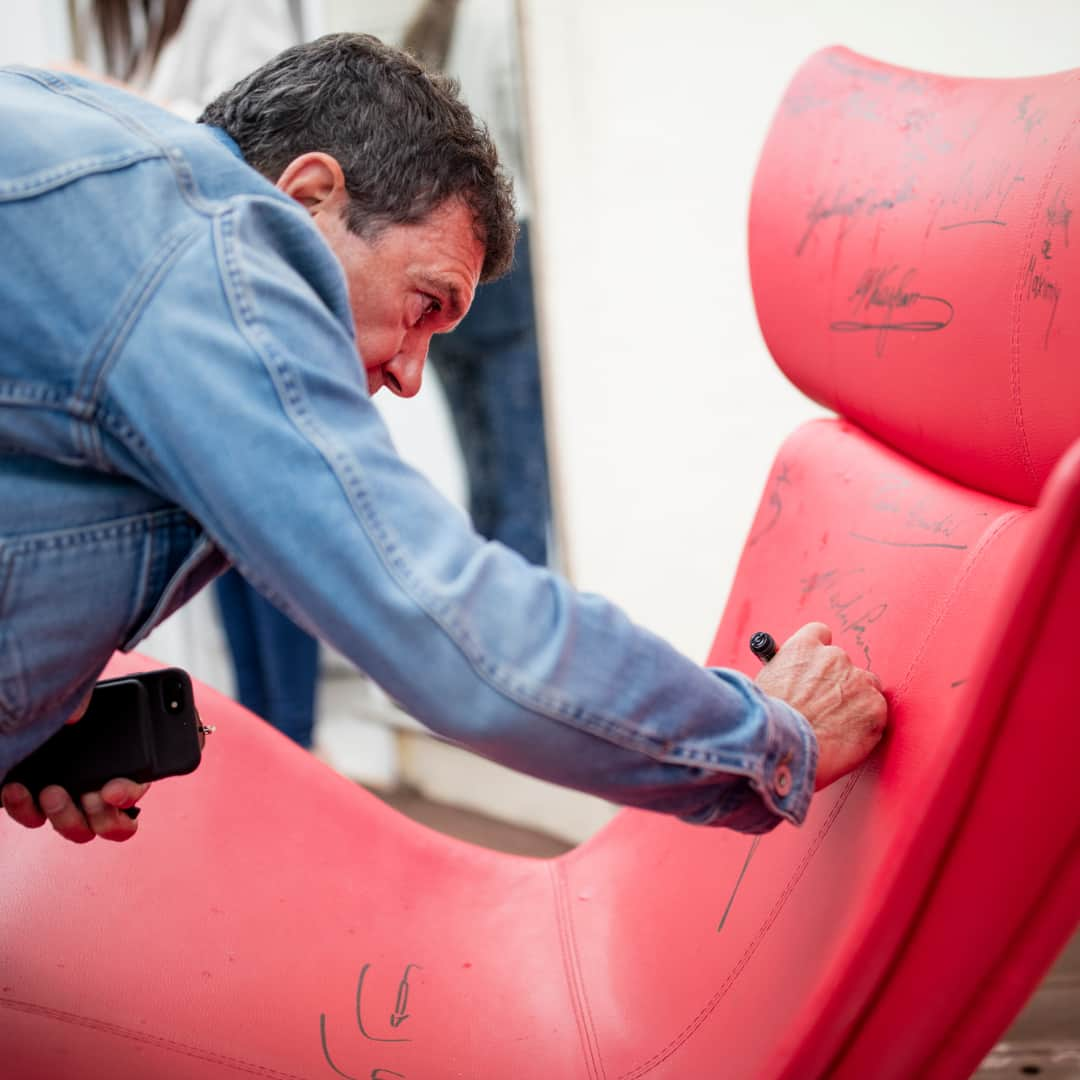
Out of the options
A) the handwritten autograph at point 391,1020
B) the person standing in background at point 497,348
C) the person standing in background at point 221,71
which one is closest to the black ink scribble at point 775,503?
the handwritten autograph at point 391,1020

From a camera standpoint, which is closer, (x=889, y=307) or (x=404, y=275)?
(x=404, y=275)

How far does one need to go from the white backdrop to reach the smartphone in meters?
1.14

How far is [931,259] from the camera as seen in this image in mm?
856

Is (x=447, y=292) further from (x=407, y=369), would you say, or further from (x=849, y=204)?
(x=849, y=204)

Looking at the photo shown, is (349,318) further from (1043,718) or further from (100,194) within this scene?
(1043,718)

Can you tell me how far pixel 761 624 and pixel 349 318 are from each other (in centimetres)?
53

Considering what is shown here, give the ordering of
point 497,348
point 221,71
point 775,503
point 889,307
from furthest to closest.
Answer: point 221,71 → point 497,348 → point 775,503 → point 889,307

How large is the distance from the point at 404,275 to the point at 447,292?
0.11ft

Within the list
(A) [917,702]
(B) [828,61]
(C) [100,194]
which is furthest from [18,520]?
(B) [828,61]

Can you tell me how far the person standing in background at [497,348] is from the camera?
6.17 feet

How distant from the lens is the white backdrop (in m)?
1.71

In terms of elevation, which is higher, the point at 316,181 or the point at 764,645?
the point at 316,181

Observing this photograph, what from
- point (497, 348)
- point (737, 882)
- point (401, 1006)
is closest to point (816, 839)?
point (737, 882)

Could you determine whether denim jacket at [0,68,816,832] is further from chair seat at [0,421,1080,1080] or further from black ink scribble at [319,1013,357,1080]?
black ink scribble at [319,1013,357,1080]
